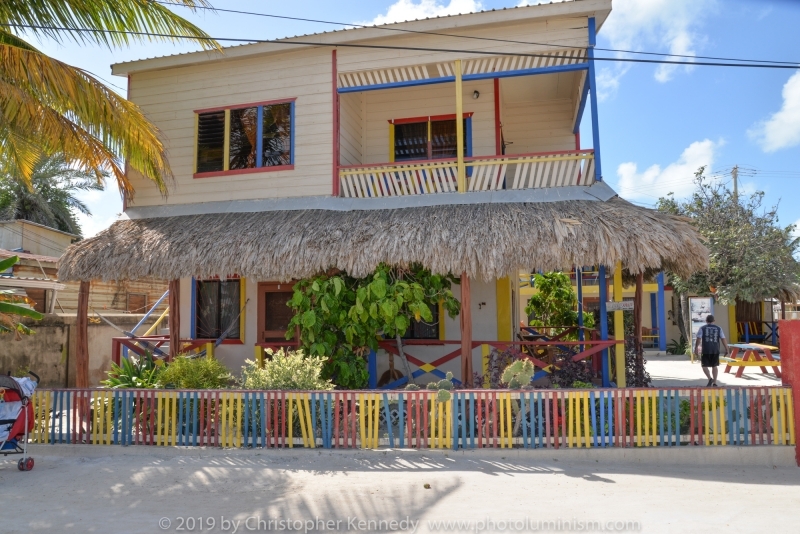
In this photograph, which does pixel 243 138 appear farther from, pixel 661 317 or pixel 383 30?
pixel 661 317

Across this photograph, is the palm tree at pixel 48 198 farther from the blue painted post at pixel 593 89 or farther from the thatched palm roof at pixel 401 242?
the blue painted post at pixel 593 89

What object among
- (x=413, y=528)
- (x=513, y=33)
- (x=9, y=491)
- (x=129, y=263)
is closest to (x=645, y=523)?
(x=413, y=528)

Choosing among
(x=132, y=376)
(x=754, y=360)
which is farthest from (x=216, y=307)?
(x=754, y=360)

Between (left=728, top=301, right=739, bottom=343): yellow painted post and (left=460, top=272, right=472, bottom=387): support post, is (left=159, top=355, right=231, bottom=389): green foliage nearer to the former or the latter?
(left=460, top=272, right=472, bottom=387): support post

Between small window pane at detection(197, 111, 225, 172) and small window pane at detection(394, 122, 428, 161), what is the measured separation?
138 inches

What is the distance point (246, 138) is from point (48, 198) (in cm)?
1865

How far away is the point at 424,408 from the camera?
24.1ft

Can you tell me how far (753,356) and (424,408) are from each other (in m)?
10.6

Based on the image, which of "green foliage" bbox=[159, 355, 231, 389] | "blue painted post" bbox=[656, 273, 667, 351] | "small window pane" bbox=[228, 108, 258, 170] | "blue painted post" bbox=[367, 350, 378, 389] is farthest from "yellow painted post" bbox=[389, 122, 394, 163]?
"blue painted post" bbox=[656, 273, 667, 351]

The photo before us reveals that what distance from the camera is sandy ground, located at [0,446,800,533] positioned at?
5113 mm

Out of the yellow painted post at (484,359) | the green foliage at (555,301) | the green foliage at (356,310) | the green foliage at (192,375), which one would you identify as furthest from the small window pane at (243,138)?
the green foliage at (555,301)

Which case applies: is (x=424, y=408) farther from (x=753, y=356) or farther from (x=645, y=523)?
(x=753, y=356)

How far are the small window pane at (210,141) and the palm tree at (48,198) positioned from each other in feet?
49.4

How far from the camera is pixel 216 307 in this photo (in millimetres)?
12211
